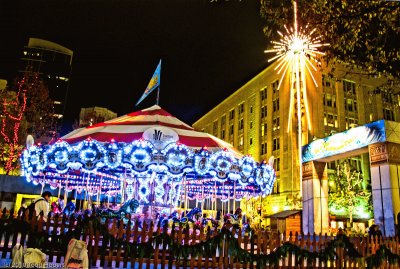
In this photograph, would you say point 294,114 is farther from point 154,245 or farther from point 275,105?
point 154,245

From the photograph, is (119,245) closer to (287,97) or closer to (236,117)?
(287,97)

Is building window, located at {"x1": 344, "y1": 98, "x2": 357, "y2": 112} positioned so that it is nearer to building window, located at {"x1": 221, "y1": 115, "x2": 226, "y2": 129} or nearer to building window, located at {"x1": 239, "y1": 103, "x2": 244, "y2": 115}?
building window, located at {"x1": 239, "y1": 103, "x2": 244, "y2": 115}

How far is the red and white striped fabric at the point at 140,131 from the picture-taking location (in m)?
14.4

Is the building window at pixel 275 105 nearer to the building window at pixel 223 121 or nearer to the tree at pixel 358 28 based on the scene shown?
the building window at pixel 223 121

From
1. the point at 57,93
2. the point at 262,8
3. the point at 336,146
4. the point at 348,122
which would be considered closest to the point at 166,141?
the point at 262,8

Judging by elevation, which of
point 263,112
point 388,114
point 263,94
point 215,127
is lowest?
point 388,114

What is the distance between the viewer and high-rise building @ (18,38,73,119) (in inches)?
2717

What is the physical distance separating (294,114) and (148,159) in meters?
31.8

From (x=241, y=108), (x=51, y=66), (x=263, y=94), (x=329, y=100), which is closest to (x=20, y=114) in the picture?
(x=263, y=94)

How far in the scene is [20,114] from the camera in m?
29.3

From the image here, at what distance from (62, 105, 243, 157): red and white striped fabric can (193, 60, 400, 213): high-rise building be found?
24.7m

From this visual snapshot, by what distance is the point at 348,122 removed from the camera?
4297 centimetres

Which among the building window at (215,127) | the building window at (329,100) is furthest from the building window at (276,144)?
the building window at (215,127)

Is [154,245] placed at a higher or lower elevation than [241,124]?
lower
